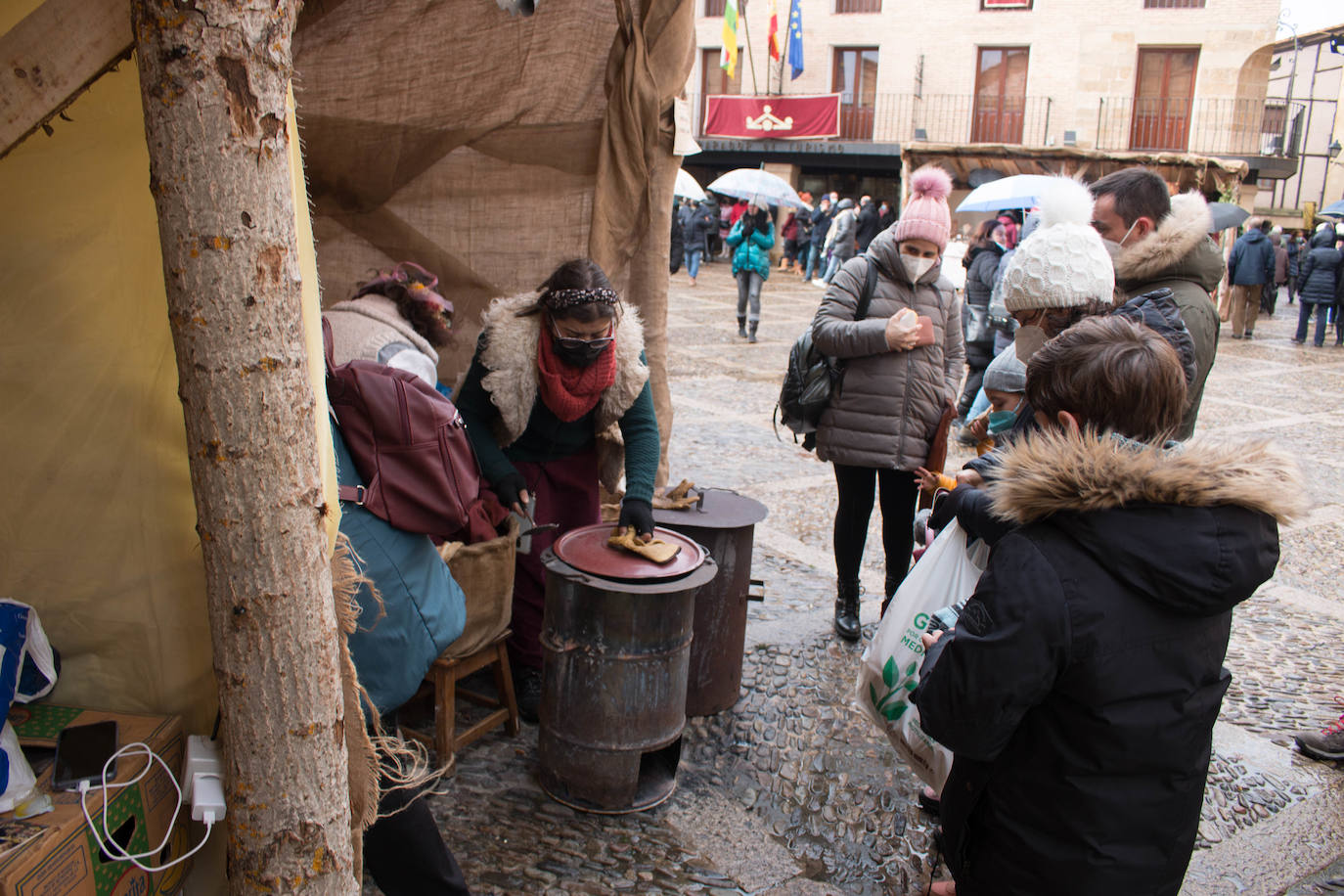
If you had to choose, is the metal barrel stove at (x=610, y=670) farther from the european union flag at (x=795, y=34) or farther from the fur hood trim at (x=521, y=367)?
the european union flag at (x=795, y=34)

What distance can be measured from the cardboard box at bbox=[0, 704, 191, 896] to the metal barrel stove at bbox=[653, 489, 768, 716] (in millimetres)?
1762

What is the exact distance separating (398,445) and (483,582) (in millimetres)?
831

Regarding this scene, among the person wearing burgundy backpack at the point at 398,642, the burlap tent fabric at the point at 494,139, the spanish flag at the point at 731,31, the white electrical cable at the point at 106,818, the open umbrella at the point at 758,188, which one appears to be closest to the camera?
the white electrical cable at the point at 106,818

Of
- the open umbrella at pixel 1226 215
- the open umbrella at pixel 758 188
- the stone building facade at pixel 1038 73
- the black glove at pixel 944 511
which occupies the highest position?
the stone building facade at pixel 1038 73

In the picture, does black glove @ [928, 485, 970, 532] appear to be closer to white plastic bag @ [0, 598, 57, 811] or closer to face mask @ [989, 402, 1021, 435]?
face mask @ [989, 402, 1021, 435]

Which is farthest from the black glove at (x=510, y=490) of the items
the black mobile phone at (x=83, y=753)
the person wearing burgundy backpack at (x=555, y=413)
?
the black mobile phone at (x=83, y=753)

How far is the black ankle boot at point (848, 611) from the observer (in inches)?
162

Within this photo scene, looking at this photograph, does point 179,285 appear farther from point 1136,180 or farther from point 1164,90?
point 1164,90

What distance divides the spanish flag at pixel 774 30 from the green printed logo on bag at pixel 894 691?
2393cm

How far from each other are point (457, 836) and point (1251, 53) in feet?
86.0

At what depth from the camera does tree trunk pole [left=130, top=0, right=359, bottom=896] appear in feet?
4.70

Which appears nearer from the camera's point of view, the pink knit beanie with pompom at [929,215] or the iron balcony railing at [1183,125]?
the pink knit beanie with pompom at [929,215]

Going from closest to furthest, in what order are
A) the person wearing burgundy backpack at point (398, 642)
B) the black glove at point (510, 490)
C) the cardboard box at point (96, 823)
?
the cardboard box at point (96, 823) < the person wearing burgundy backpack at point (398, 642) < the black glove at point (510, 490)

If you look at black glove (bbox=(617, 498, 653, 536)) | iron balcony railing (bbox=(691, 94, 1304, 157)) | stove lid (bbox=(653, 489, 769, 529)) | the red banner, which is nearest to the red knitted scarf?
black glove (bbox=(617, 498, 653, 536))
